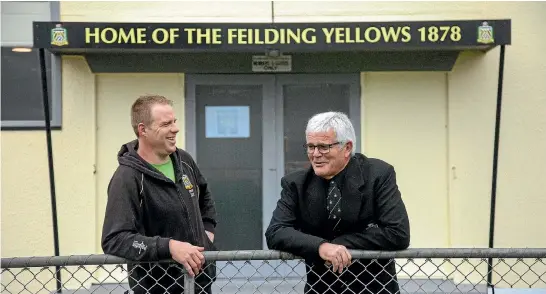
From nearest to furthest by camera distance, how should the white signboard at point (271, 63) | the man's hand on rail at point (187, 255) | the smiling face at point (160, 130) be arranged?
the man's hand on rail at point (187, 255)
the smiling face at point (160, 130)
the white signboard at point (271, 63)

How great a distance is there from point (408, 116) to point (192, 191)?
3.64 meters

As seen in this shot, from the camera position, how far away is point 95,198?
664cm

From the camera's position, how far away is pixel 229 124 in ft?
22.4

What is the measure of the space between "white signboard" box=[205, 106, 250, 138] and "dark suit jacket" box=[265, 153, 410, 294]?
359 cm

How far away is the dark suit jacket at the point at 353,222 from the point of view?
303cm

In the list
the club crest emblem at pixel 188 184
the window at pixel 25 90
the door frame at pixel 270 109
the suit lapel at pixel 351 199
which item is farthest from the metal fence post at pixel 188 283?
the window at pixel 25 90

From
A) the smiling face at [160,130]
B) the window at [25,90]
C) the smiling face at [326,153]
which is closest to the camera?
the smiling face at [326,153]

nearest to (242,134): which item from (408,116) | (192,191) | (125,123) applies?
(125,123)

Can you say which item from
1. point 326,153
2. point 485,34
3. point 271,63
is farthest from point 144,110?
point 485,34

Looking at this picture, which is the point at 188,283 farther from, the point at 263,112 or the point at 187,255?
the point at 263,112

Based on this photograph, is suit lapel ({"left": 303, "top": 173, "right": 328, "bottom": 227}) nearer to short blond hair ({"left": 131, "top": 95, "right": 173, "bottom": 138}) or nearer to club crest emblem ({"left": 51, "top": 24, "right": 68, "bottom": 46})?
short blond hair ({"left": 131, "top": 95, "right": 173, "bottom": 138})

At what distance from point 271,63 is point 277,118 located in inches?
19.9

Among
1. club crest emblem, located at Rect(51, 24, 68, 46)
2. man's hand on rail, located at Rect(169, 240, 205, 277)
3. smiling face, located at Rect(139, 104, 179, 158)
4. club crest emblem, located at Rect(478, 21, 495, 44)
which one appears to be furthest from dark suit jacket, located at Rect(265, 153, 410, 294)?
club crest emblem, located at Rect(51, 24, 68, 46)

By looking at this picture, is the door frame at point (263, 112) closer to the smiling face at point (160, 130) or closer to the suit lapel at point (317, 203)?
the smiling face at point (160, 130)
